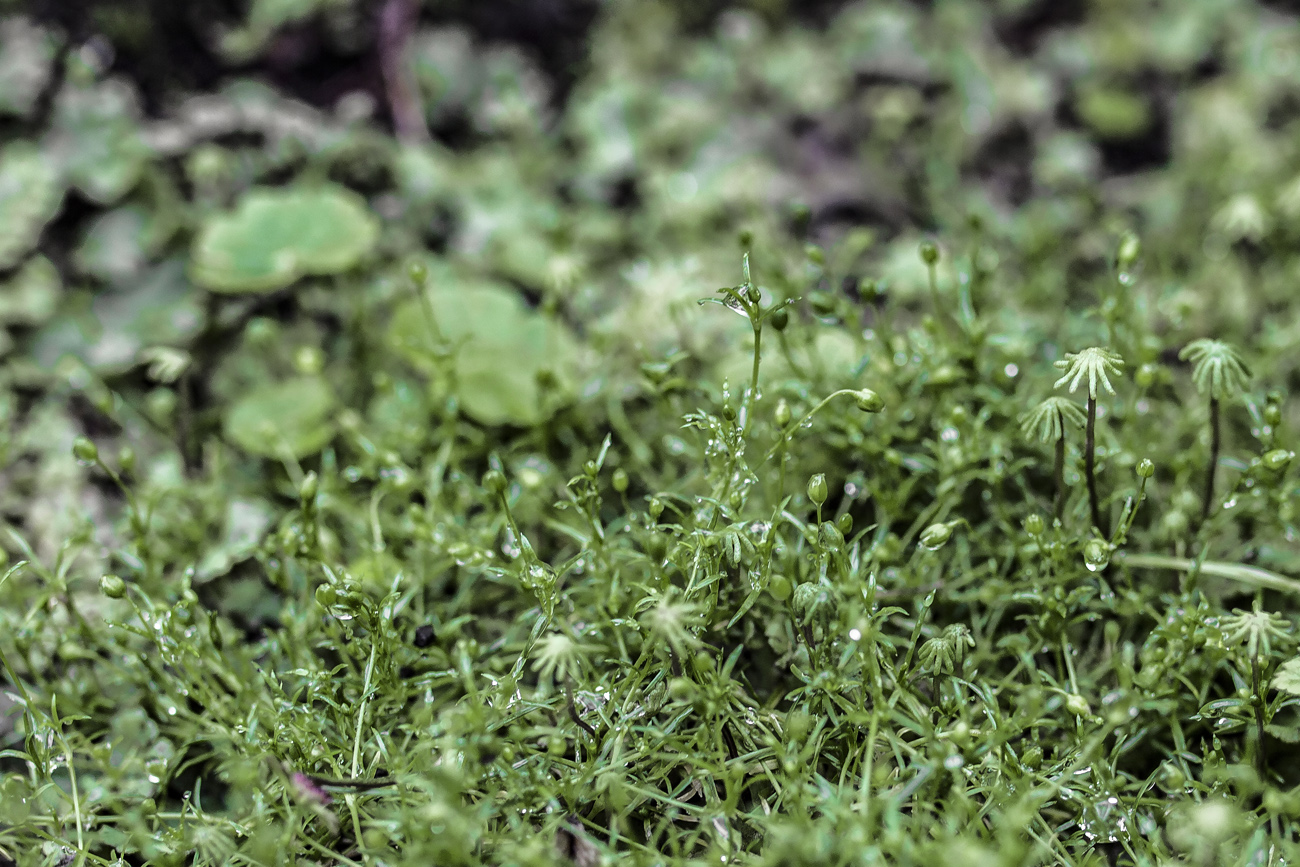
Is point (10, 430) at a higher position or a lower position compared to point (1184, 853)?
lower

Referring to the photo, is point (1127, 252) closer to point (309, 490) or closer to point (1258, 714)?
point (1258, 714)

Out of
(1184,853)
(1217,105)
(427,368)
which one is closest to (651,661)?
(1184,853)

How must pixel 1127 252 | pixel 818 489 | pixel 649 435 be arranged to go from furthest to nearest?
1. pixel 649 435
2. pixel 1127 252
3. pixel 818 489

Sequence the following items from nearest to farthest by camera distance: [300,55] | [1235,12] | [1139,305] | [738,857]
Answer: [738,857]
[1139,305]
[300,55]
[1235,12]

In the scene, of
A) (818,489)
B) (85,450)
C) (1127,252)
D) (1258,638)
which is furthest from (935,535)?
(85,450)

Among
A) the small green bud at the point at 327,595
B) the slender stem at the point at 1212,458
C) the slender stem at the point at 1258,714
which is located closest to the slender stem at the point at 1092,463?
the slender stem at the point at 1212,458

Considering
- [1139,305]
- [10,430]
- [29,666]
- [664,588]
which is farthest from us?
[10,430]

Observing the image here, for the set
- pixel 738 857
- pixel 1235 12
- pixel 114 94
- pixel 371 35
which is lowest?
pixel 738 857

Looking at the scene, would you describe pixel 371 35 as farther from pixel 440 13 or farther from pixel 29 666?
pixel 29 666

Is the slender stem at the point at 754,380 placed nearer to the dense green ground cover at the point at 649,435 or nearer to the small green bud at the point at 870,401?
the dense green ground cover at the point at 649,435
